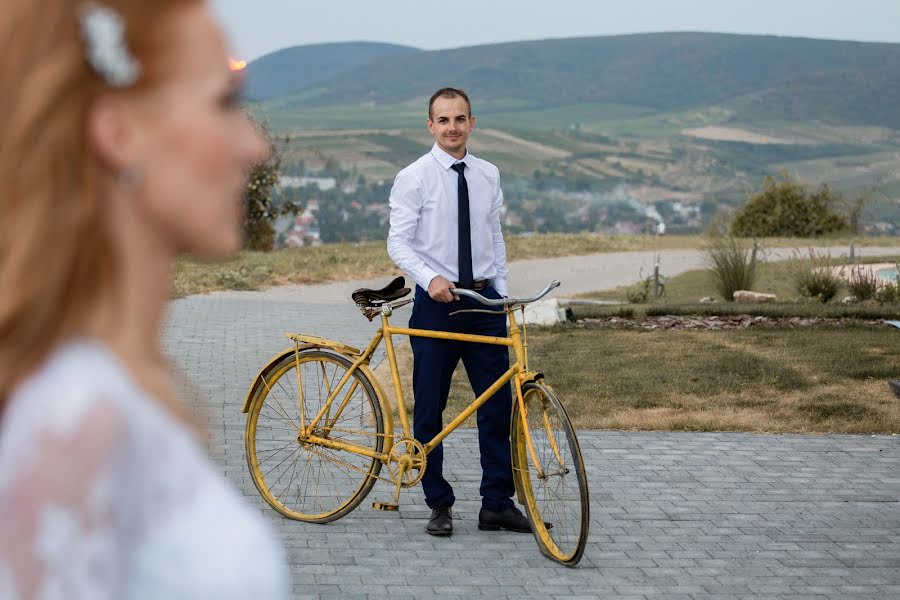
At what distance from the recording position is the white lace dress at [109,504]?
3.28 ft

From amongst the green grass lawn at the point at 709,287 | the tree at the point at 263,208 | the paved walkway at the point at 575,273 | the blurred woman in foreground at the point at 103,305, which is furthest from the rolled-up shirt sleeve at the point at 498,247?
the tree at the point at 263,208

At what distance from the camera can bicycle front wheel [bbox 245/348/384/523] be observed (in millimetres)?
6539

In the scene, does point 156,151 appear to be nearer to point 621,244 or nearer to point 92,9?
point 92,9

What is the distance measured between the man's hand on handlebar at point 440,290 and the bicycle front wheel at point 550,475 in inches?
21.5

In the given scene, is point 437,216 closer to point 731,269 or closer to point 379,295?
point 379,295

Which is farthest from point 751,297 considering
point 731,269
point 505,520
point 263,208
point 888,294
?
point 263,208

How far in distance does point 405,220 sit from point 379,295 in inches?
14.9

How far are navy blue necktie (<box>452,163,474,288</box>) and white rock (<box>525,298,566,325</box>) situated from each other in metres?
8.80

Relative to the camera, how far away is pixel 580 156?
4136 inches

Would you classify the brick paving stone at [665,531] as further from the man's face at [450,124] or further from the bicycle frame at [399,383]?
the man's face at [450,124]

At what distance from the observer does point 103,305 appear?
108 cm

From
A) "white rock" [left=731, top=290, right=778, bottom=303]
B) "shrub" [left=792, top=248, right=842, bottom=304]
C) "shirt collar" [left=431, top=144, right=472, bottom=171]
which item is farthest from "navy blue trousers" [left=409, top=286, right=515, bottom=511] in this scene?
"shrub" [left=792, top=248, right=842, bottom=304]

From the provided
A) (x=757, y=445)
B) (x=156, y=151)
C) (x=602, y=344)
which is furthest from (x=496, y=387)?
(x=602, y=344)

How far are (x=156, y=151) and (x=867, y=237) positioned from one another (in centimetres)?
3334
